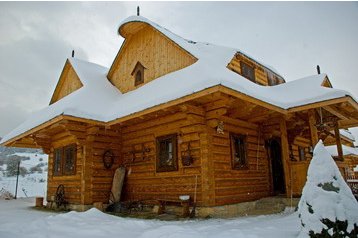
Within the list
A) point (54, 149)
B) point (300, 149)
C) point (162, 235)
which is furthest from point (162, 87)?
point (300, 149)

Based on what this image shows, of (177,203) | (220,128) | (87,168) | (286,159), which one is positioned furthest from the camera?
(87,168)

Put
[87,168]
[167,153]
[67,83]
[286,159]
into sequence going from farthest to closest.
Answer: [67,83], [87,168], [167,153], [286,159]

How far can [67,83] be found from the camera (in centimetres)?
1480

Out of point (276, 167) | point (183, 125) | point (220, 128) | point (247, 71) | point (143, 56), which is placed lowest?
point (276, 167)

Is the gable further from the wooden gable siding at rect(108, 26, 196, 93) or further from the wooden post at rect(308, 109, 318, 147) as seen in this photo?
the wooden post at rect(308, 109, 318, 147)

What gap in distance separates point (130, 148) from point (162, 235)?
6.03 meters

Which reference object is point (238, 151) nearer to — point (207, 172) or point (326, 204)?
point (207, 172)

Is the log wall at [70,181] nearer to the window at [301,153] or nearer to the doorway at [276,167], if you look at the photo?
the doorway at [276,167]

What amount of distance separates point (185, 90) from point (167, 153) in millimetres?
2792

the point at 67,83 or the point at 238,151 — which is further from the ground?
the point at 67,83

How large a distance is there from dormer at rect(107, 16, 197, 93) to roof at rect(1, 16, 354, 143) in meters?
0.20

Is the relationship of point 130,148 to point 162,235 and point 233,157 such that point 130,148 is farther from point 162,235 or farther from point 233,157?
point 162,235

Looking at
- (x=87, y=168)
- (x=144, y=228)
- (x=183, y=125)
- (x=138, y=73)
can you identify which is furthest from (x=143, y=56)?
(x=144, y=228)

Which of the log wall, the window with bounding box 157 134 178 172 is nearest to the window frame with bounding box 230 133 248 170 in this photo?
the window with bounding box 157 134 178 172
